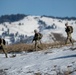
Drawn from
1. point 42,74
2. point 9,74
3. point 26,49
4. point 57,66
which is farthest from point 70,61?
point 26,49

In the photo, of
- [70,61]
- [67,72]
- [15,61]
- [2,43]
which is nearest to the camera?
[67,72]

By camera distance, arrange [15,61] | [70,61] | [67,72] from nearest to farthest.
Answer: [67,72], [70,61], [15,61]

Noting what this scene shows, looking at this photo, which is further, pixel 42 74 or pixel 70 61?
pixel 70 61

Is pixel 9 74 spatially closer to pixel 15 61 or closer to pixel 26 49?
pixel 15 61

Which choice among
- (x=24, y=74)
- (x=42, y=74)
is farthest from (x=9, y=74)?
(x=42, y=74)

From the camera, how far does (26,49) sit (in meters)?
32.0

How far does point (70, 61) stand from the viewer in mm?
18828

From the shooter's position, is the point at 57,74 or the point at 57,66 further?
the point at 57,66

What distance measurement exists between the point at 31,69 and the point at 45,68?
1.02 metres

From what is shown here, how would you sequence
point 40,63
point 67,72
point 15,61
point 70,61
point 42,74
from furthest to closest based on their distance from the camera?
point 15,61
point 40,63
point 70,61
point 42,74
point 67,72

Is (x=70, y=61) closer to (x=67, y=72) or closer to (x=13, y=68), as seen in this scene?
(x=67, y=72)

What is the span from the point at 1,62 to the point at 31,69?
5919 millimetres

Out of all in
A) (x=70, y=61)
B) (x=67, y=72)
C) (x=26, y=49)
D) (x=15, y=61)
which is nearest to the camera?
(x=67, y=72)

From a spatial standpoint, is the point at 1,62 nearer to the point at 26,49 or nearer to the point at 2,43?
the point at 2,43
